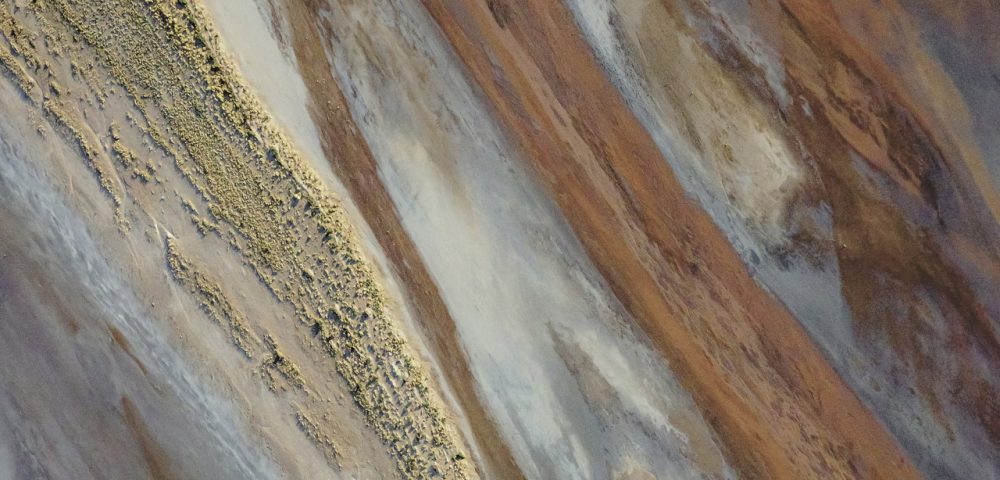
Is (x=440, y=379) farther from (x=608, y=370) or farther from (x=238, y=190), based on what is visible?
(x=238, y=190)

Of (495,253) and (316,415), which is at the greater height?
(495,253)

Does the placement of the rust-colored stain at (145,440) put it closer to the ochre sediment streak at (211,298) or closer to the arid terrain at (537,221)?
the arid terrain at (537,221)

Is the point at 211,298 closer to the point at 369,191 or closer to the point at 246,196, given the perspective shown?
the point at 246,196

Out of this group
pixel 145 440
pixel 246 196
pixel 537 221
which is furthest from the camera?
pixel 145 440

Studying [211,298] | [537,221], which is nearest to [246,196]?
[211,298]

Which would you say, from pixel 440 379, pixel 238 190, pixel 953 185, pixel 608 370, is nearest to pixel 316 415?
pixel 440 379

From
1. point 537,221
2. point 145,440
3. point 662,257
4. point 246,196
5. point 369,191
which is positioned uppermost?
point 246,196
